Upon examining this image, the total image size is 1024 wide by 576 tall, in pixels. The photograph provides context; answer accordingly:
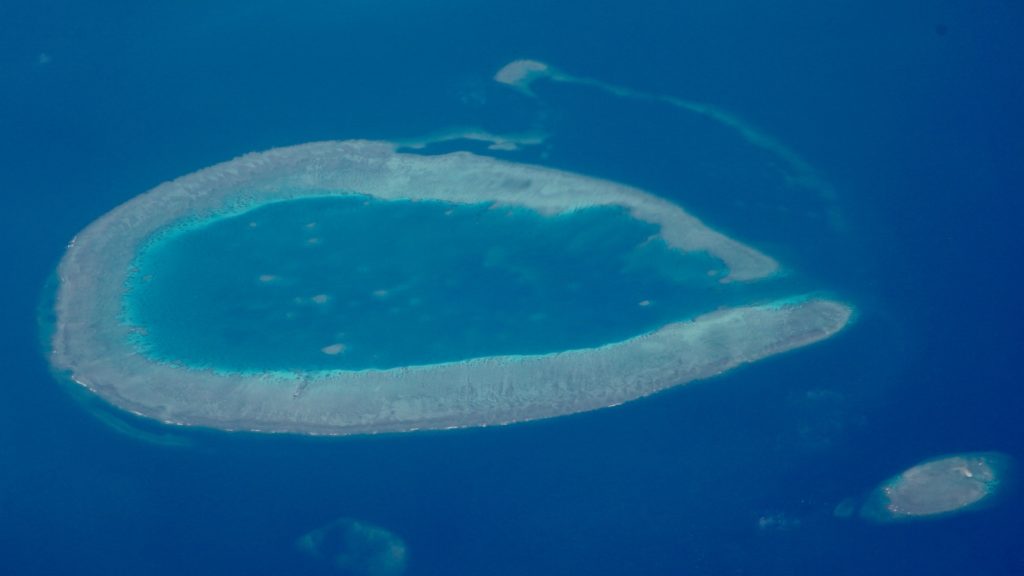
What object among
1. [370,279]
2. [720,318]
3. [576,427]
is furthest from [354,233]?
[720,318]

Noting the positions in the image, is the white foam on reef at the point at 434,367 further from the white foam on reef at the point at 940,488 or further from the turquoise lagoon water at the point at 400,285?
the white foam on reef at the point at 940,488

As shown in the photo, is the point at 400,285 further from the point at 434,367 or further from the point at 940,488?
the point at 940,488

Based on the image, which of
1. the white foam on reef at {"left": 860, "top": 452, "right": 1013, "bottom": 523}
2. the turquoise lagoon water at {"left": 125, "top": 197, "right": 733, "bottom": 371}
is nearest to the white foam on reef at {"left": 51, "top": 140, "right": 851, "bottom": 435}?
the turquoise lagoon water at {"left": 125, "top": 197, "right": 733, "bottom": 371}

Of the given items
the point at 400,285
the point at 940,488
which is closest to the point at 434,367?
the point at 400,285

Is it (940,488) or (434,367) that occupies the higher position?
(434,367)

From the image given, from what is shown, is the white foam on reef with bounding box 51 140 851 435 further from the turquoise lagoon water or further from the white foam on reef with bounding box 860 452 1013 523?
the white foam on reef with bounding box 860 452 1013 523

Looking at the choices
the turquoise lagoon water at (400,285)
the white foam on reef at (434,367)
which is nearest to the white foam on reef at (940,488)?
the white foam on reef at (434,367)
